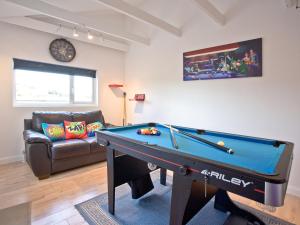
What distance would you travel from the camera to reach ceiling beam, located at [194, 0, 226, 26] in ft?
8.44

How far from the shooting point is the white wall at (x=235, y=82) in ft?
8.03

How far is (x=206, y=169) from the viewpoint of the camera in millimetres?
1208

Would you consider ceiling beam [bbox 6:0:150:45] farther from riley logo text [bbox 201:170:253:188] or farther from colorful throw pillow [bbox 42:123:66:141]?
riley logo text [bbox 201:170:253:188]

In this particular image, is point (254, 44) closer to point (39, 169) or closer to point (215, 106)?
point (215, 106)

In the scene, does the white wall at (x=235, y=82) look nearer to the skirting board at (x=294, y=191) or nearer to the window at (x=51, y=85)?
the skirting board at (x=294, y=191)

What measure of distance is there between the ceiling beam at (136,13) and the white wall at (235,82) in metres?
0.30

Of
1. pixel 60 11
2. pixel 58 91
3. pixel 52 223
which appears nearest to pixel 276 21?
pixel 60 11

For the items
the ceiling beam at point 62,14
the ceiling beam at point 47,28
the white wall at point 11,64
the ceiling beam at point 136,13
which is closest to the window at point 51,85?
the white wall at point 11,64

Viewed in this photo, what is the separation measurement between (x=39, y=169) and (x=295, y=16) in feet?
13.2

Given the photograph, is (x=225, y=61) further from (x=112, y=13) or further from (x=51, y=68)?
(x=51, y=68)

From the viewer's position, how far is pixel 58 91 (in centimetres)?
404

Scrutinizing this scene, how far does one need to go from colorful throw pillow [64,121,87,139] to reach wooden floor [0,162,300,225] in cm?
62

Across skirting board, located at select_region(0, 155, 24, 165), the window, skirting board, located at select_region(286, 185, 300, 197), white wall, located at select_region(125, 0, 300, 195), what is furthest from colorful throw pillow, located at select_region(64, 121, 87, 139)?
skirting board, located at select_region(286, 185, 300, 197)

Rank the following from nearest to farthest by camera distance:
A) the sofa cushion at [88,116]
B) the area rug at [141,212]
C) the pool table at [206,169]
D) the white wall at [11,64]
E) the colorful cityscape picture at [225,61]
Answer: the pool table at [206,169] < the area rug at [141,212] < the colorful cityscape picture at [225,61] < the white wall at [11,64] < the sofa cushion at [88,116]
